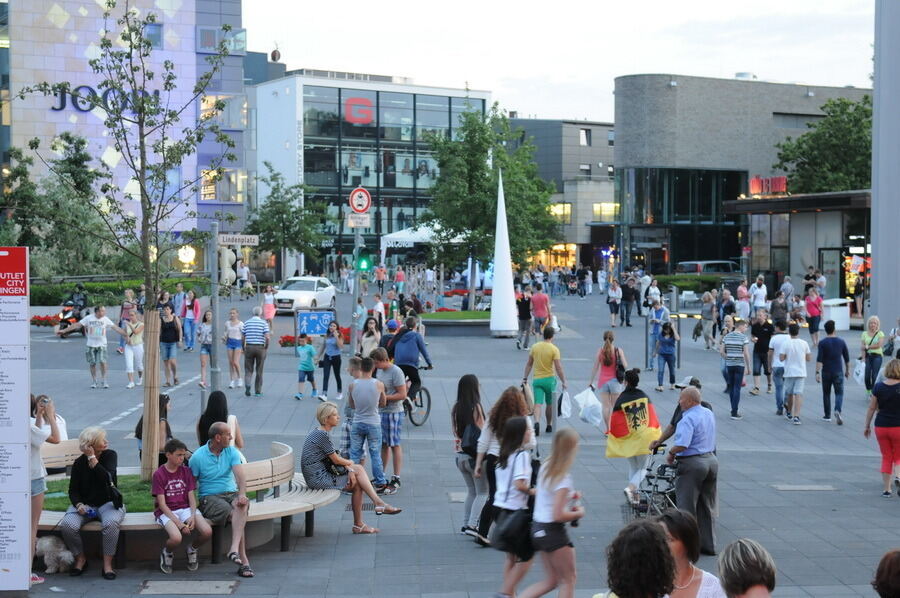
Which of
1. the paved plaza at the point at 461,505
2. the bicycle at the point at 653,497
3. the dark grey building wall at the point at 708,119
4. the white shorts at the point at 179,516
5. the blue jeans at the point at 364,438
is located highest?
the dark grey building wall at the point at 708,119

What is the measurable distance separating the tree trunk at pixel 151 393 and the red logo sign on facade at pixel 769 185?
42094 mm

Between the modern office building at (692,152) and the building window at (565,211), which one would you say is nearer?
the modern office building at (692,152)

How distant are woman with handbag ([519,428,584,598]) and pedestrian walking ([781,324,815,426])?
1109 centimetres

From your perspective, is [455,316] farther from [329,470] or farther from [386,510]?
[329,470]

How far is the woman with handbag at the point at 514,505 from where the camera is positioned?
792 centimetres

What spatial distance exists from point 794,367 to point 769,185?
114 feet

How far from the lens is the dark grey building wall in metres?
69.2

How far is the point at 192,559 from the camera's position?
31.2ft

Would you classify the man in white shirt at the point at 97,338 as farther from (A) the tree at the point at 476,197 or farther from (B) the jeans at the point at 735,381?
(A) the tree at the point at 476,197

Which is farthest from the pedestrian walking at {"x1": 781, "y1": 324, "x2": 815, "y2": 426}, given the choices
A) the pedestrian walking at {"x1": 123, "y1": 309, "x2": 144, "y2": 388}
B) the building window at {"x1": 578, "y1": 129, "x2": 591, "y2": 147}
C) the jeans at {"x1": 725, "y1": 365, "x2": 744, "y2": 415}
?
the building window at {"x1": 578, "y1": 129, "x2": 591, "y2": 147}

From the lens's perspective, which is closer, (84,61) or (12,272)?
(12,272)

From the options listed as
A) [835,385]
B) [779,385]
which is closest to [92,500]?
[835,385]

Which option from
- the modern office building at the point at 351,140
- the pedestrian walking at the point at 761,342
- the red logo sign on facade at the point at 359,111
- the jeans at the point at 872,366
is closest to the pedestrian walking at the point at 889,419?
the jeans at the point at 872,366

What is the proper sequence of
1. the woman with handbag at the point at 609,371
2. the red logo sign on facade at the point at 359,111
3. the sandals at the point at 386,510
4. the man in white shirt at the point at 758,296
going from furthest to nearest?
1. the red logo sign on facade at the point at 359,111
2. the man in white shirt at the point at 758,296
3. the woman with handbag at the point at 609,371
4. the sandals at the point at 386,510
